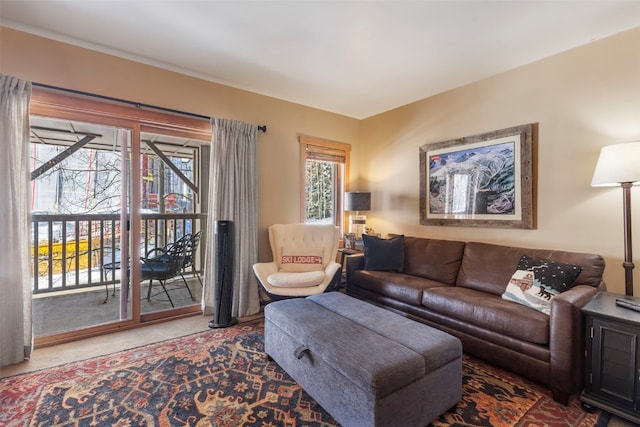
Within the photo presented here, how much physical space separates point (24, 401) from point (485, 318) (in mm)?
3149

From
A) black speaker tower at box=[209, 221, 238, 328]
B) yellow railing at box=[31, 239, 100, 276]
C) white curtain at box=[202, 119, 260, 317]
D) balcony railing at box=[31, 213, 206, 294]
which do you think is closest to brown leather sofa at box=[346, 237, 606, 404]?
white curtain at box=[202, 119, 260, 317]

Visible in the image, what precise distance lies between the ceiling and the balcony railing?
5.27ft

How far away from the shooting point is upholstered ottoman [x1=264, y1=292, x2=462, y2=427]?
1417 mm

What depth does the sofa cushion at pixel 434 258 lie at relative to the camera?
312 cm

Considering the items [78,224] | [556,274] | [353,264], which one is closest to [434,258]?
[353,264]

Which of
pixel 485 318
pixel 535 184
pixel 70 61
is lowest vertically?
pixel 485 318

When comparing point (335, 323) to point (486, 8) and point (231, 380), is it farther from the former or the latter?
point (486, 8)

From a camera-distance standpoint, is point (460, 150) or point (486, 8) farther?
point (460, 150)

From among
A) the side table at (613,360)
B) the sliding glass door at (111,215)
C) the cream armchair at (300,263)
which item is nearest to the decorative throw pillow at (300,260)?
the cream armchair at (300,263)

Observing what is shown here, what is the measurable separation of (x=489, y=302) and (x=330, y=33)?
2.52 meters

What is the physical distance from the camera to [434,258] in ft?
10.7

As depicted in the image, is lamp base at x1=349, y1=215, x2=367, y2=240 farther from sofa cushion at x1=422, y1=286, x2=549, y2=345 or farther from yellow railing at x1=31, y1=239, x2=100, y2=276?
yellow railing at x1=31, y1=239, x2=100, y2=276

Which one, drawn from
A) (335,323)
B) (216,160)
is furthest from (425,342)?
(216,160)

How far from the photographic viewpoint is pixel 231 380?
2059 mm
